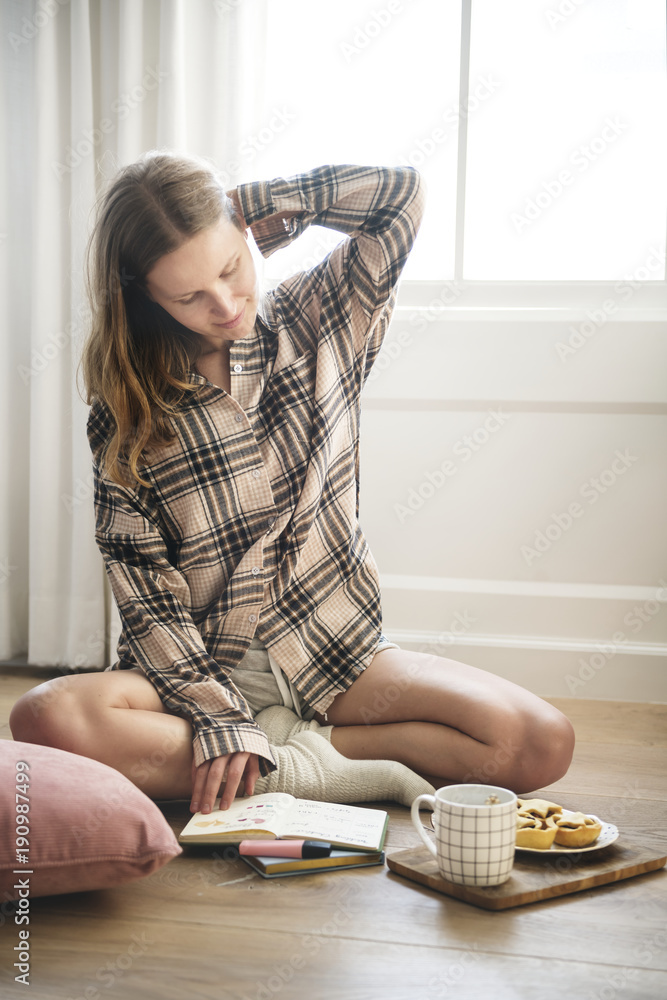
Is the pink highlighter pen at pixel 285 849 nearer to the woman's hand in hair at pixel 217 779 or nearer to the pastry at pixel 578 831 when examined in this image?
the woman's hand in hair at pixel 217 779

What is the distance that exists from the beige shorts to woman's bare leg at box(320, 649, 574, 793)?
78 mm

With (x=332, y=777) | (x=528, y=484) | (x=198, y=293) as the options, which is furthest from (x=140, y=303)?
(x=528, y=484)

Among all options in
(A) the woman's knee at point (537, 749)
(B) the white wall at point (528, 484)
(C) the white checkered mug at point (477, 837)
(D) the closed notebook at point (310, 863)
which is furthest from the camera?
(B) the white wall at point (528, 484)

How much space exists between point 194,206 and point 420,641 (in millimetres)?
1141

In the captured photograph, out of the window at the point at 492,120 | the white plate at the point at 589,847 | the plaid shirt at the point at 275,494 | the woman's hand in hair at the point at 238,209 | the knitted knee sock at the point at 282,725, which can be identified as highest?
the window at the point at 492,120

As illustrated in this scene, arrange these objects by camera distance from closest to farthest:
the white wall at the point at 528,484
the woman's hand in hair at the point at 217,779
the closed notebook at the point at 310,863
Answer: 1. the closed notebook at the point at 310,863
2. the woman's hand in hair at the point at 217,779
3. the white wall at the point at 528,484

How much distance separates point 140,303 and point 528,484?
3.28 ft

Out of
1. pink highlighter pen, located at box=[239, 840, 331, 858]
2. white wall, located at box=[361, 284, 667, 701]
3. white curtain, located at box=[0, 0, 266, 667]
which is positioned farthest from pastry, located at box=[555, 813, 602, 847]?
white curtain, located at box=[0, 0, 266, 667]

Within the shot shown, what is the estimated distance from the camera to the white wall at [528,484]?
A: 1.88m

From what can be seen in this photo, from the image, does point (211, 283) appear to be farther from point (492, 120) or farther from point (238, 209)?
point (492, 120)

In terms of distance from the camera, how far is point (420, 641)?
1.97 m

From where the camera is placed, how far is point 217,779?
3.73ft

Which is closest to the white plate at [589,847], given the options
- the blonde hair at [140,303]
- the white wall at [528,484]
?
the blonde hair at [140,303]

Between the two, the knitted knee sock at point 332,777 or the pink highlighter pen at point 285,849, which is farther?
the knitted knee sock at point 332,777
